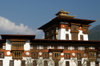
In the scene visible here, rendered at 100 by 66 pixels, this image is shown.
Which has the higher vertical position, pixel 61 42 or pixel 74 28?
pixel 74 28

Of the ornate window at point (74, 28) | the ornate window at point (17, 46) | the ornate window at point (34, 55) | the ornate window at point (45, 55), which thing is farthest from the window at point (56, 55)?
the ornate window at point (74, 28)

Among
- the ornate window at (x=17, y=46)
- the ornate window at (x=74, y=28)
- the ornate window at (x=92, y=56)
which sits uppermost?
the ornate window at (x=74, y=28)

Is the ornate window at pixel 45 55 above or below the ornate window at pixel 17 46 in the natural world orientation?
below

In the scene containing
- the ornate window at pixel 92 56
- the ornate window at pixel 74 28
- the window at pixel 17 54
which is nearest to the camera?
the window at pixel 17 54

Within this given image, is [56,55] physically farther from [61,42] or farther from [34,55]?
[34,55]

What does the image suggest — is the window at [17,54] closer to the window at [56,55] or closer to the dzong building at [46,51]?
the dzong building at [46,51]

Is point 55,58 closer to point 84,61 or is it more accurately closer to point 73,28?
point 84,61

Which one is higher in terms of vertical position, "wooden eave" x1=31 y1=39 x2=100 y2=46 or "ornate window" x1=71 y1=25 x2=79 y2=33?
"ornate window" x1=71 y1=25 x2=79 y2=33

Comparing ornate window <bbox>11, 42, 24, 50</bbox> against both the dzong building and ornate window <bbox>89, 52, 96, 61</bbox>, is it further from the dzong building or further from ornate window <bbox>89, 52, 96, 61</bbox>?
Result: ornate window <bbox>89, 52, 96, 61</bbox>

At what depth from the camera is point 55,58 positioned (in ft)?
127

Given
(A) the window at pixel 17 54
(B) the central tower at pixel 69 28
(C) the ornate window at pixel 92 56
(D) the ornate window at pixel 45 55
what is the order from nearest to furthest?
(A) the window at pixel 17 54
(D) the ornate window at pixel 45 55
(C) the ornate window at pixel 92 56
(B) the central tower at pixel 69 28

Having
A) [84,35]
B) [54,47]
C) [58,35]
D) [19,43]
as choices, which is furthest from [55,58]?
[84,35]

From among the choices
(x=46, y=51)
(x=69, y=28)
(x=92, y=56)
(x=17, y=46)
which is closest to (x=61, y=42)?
(x=46, y=51)

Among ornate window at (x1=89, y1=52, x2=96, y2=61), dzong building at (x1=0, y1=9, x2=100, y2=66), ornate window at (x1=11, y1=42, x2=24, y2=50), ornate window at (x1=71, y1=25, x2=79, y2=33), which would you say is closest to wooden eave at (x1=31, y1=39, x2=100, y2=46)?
dzong building at (x1=0, y1=9, x2=100, y2=66)
